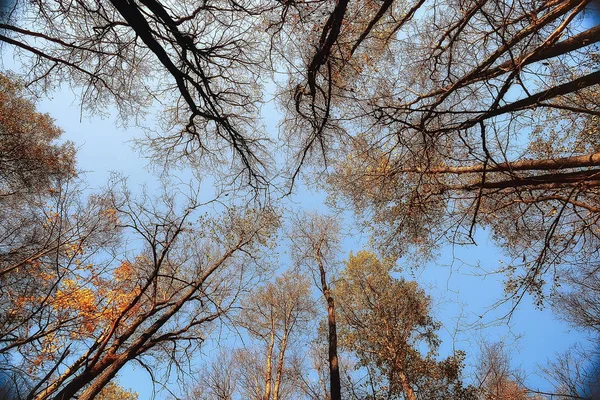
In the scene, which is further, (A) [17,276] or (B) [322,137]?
(A) [17,276]

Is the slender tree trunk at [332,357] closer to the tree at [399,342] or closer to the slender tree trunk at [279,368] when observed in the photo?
the tree at [399,342]

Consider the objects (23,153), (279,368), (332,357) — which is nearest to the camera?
(332,357)

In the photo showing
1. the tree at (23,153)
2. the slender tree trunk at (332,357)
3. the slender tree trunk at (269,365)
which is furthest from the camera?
the slender tree trunk at (269,365)

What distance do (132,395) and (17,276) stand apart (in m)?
12.3

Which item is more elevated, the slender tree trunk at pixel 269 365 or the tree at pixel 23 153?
the tree at pixel 23 153

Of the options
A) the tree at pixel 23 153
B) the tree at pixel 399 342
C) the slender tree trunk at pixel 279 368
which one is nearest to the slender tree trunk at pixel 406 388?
the tree at pixel 399 342

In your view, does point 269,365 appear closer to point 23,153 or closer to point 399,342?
point 399,342

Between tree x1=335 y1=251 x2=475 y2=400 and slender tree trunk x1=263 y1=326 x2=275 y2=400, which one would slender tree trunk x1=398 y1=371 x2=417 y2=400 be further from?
slender tree trunk x1=263 y1=326 x2=275 y2=400

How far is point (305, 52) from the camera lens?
410 cm

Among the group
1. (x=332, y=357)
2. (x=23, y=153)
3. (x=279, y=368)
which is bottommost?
(x=332, y=357)

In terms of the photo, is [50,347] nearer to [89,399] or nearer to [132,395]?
[89,399]

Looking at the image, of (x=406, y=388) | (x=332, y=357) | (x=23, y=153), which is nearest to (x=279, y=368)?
(x=406, y=388)

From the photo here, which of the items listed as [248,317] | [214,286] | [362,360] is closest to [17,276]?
[214,286]

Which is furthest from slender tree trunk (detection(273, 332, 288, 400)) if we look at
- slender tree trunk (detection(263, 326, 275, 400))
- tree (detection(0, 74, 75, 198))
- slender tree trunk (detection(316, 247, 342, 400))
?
tree (detection(0, 74, 75, 198))
